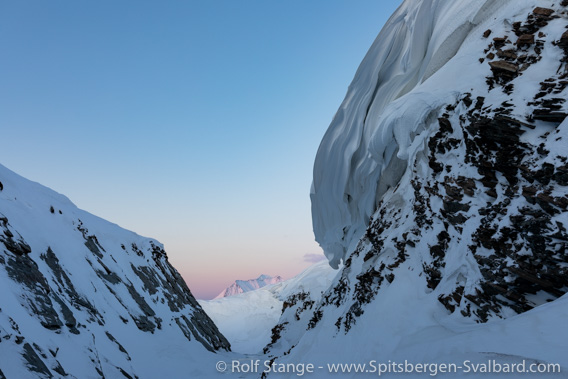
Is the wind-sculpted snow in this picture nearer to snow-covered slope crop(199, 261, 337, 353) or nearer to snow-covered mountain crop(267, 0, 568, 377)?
snow-covered mountain crop(267, 0, 568, 377)

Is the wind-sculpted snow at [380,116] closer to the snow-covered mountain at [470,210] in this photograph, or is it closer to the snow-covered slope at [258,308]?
the snow-covered mountain at [470,210]

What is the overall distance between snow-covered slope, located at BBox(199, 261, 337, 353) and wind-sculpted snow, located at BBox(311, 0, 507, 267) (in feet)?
50.6

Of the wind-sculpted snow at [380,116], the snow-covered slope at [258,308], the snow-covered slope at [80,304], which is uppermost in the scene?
the wind-sculpted snow at [380,116]

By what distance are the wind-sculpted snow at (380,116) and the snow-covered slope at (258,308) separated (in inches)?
607

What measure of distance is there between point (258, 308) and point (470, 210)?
137ft

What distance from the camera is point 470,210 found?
5.68 metres

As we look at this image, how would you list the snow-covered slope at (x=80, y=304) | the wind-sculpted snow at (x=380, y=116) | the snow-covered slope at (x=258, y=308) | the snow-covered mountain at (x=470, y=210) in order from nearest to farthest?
the snow-covered mountain at (x=470, y=210), the snow-covered slope at (x=80, y=304), the wind-sculpted snow at (x=380, y=116), the snow-covered slope at (x=258, y=308)

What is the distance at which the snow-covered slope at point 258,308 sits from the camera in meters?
31.1

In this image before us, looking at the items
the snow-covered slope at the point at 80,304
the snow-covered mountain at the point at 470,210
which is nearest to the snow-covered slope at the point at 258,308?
the snow-covered slope at the point at 80,304

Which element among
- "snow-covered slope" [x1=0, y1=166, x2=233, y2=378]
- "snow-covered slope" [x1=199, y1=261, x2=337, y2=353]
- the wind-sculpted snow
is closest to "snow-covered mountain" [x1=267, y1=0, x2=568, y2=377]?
the wind-sculpted snow

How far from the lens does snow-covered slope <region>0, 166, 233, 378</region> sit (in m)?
5.96

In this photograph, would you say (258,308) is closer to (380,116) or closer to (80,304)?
(80,304)

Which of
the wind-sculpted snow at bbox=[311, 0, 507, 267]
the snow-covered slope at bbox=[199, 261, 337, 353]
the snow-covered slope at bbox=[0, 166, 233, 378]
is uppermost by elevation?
A: the wind-sculpted snow at bbox=[311, 0, 507, 267]

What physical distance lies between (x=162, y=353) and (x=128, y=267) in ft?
19.5
